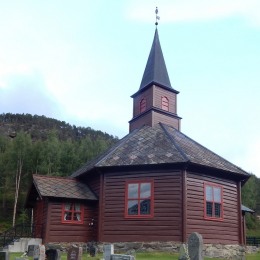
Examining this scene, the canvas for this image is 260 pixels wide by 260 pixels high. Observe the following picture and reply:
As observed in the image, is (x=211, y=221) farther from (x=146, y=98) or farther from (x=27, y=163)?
(x=27, y=163)

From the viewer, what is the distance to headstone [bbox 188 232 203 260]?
1230cm

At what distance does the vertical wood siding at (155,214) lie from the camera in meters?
19.8

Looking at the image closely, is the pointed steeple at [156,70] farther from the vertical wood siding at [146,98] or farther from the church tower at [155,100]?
the vertical wood siding at [146,98]

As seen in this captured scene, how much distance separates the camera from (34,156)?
46031mm

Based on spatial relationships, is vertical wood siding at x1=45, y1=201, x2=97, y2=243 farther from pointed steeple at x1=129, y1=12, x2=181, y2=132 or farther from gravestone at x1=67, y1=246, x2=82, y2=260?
pointed steeple at x1=129, y1=12, x2=181, y2=132

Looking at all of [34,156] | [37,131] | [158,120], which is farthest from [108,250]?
[37,131]

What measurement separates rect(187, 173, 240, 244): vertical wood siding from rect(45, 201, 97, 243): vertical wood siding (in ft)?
16.9

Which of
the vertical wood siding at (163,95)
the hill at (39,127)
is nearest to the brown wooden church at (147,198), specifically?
the vertical wood siding at (163,95)

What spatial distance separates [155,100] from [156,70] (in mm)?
2829

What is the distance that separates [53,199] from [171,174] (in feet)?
19.7

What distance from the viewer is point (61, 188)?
21.7m

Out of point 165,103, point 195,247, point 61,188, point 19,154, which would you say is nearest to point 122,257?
point 195,247

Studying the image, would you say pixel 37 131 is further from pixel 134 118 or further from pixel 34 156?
pixel 134 118

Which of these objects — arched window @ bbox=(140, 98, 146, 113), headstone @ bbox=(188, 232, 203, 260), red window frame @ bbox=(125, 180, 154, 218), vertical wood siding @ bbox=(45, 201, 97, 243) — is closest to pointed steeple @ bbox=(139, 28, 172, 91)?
arched window @ bbox=(140, 98, 146, 113)
